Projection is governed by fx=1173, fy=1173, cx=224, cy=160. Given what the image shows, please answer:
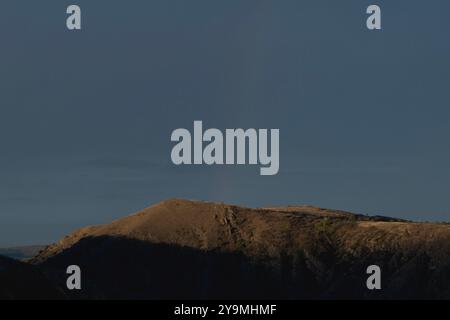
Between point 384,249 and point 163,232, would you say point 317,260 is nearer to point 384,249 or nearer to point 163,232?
point 384,249

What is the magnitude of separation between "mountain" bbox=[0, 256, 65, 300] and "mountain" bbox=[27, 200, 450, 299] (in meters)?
32.7

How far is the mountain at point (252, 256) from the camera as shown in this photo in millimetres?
158000

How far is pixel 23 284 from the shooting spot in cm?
11256

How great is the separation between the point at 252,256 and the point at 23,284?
5772cm

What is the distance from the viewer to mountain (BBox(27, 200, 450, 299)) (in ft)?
518

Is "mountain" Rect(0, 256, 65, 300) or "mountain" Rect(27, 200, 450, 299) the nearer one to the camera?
"mountain" Rect(0, 256, 65, 300)

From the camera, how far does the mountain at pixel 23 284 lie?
10900 centimetres

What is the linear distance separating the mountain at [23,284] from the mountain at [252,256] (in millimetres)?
32745

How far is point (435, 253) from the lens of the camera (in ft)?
521

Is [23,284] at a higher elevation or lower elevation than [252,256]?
higher

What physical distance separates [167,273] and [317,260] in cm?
2122

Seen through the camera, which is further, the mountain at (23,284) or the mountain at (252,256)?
the mountain at (252,256)

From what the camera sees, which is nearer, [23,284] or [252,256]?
[23,284]
